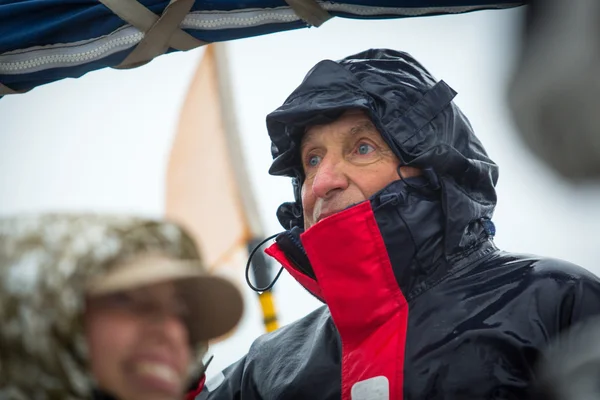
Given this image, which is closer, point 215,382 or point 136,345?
point 136,345

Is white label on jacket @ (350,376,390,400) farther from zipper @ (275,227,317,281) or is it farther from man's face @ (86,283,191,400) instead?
man's face @ (86,283,191,400)

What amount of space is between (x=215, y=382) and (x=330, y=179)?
3.27 feet

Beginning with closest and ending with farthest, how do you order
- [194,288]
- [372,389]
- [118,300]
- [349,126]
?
[118,300] < [194,288] < [372,389] < [349,126]

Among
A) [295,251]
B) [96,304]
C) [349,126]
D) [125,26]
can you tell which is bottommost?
[295,251]

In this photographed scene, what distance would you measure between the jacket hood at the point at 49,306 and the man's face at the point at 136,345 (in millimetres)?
49

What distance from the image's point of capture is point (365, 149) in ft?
10.0

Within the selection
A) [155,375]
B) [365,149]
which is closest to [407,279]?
[365,149]

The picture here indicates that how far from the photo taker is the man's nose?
2967 mm

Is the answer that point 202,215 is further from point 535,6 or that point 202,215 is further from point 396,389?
point 535,6

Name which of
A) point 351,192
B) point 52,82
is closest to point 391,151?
point 351,192

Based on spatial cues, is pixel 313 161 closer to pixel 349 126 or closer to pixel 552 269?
pixel 349 126

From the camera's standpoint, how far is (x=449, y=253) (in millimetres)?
2824

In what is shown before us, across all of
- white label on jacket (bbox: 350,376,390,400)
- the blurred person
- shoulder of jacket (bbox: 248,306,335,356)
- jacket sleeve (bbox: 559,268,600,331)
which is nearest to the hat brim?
the blurred person

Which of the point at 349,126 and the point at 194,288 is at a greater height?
the point at 349,126
